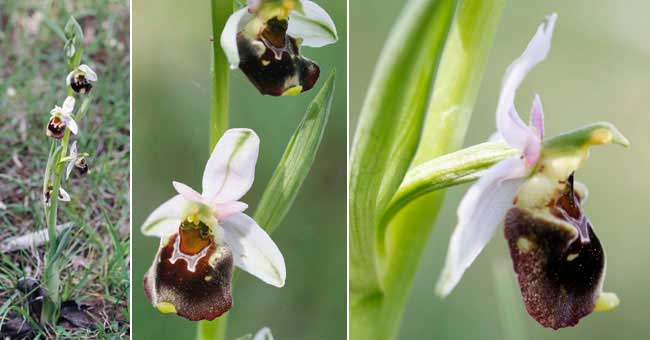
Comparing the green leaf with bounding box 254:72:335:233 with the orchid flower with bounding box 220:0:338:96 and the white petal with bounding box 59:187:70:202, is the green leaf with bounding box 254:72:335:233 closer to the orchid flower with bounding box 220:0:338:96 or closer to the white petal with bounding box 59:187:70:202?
the orchid flower with bounding box 220:0:338:96

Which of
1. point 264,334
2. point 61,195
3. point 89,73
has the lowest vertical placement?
point 264,334

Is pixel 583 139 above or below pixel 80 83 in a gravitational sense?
below

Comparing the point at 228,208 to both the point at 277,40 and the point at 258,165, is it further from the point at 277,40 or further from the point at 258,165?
the point at 277,40

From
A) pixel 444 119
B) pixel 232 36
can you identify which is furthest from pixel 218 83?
pixel 444 119

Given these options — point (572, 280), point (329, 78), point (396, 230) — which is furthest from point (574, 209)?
point (329, 78)

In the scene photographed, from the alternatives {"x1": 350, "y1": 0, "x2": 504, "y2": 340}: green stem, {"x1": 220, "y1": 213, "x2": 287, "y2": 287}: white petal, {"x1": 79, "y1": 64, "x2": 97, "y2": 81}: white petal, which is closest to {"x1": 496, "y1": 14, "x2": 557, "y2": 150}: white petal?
{"x1": 350, "y1": 0, "x2": 504, "y2": 340}: green stem

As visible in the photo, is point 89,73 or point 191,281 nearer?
point 191,281
